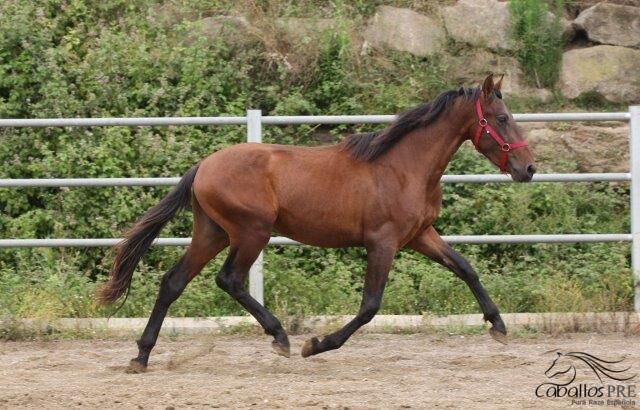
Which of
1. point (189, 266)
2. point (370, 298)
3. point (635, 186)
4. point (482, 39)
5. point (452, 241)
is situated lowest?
point (452, 241)

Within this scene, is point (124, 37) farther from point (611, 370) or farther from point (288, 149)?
point (611, 370)

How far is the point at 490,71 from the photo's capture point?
10.8 meters

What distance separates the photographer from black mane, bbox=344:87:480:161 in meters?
6.64

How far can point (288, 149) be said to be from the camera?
6730mm

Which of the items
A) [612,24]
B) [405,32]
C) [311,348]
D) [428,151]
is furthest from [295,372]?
[612,24]

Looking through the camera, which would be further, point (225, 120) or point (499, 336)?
point (225, 120)

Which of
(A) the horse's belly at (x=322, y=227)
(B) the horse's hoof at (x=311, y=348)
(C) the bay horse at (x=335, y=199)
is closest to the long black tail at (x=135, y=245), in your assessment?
(C) the bay horse at (x=335, y=199)

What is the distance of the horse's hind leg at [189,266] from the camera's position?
260 inches

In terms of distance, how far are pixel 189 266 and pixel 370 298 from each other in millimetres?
1169
